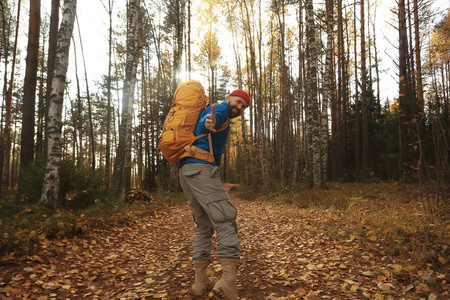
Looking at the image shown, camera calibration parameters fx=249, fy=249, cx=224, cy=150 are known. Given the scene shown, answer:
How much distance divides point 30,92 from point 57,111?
13.0 ft

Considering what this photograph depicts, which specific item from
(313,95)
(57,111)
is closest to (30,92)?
(57,111)

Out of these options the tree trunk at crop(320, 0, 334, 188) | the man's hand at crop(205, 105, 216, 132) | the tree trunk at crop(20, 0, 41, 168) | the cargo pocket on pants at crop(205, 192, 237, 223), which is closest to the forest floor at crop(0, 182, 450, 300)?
the cargo pocket on pants at crop(205, 192, 237, 223)

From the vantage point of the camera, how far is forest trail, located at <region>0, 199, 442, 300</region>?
2.84 metres

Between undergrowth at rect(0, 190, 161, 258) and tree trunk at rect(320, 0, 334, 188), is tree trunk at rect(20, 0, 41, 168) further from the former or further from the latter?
tree trunk at rect(320, 0, 334, 188)

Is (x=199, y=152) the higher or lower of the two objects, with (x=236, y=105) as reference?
lower

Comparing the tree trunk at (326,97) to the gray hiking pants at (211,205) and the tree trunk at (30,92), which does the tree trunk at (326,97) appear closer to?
the gray hiking pants at (211,205)

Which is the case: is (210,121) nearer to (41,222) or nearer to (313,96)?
(41,222)

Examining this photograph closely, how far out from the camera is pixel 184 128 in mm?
2701

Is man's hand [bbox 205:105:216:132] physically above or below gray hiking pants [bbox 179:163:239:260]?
above

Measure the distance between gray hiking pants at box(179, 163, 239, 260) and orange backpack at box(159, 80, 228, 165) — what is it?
14 cm

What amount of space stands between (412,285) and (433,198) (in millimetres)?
2969

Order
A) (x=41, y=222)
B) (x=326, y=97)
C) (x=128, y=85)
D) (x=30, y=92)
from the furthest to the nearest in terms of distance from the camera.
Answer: (x=326, y=97)
(x=128, y=85)
(x=30, y=92)
(x=41, y=222)

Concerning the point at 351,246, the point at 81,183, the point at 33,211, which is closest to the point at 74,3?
the point at 81,183

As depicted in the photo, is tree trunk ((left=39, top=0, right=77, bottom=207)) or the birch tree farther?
the birch tree
